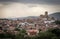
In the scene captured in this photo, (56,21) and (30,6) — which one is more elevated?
(30,6)

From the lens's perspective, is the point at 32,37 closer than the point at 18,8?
Yes

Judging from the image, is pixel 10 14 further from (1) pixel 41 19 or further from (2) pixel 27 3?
(1) pixel 41 19

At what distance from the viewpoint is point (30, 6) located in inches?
103

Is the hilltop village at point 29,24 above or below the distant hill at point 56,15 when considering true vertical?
below

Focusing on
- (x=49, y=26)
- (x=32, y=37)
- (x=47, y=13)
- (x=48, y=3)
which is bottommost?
(x=32, y=37)

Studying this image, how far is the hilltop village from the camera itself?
100.0 inches

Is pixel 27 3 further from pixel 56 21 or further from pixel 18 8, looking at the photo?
pixel 56 21

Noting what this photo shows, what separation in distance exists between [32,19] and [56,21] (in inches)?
17.3

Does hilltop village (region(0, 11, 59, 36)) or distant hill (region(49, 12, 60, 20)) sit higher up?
distant hill (region(49, 12, 60, 20))

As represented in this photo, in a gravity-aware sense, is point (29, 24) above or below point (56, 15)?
below

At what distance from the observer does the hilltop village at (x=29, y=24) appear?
8.33ft

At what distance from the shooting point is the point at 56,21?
8.48 ft

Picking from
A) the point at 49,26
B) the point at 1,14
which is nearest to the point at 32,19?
the point at 49,26

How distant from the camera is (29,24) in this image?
2574 millimetres
